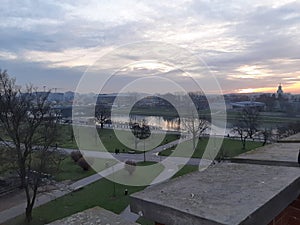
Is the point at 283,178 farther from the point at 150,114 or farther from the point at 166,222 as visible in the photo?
the point at 150,114

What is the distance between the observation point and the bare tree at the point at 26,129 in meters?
16.3


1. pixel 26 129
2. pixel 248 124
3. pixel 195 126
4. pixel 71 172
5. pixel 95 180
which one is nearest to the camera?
pixel 26 129

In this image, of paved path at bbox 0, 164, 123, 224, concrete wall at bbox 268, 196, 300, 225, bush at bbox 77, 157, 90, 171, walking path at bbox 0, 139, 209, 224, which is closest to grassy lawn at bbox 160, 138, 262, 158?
walking path at bbox 0, 139, 209, 224

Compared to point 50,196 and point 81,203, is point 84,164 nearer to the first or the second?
point 50,196

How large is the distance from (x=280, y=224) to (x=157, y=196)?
0.72 meters

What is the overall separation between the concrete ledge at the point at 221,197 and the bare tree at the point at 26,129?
15275 millimetres

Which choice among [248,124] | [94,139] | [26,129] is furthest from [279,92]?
[26,129]

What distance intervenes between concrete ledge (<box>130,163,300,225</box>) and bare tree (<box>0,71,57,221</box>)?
15275 mm

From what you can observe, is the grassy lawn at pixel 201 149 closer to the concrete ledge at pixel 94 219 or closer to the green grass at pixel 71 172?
the green grass at pixel 71 172

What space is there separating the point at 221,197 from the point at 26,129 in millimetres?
17426

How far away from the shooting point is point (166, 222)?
1264 millimetres

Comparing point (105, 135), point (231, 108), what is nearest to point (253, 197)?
point (105, 135)

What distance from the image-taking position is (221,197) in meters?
1.36

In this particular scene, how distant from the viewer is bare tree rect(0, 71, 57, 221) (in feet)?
53.6
